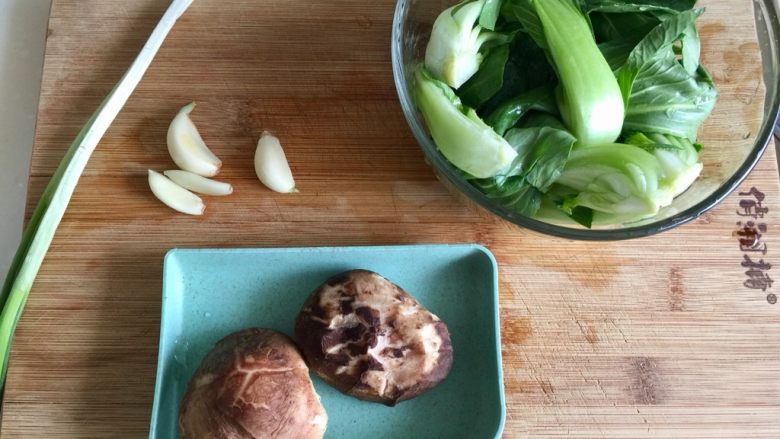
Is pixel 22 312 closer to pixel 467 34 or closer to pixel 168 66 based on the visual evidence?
pixel 168 66

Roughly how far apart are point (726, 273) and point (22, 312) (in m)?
1.17

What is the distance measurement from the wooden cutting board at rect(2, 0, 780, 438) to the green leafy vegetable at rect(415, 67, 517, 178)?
0.22 meters

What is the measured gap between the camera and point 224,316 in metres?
1.02

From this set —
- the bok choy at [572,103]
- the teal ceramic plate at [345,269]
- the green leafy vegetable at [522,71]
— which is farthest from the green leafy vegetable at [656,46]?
the teal ceramic plate at [345,269]

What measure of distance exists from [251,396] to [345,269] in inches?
9.8

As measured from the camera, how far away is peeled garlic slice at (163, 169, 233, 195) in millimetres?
1056

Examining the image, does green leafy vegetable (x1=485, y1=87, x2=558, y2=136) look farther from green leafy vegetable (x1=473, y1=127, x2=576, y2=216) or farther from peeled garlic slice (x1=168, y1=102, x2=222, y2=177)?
peeled garlic slice (x1=168, y1=102, x2=222, y2=177)

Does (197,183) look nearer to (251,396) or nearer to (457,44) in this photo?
(251,396)

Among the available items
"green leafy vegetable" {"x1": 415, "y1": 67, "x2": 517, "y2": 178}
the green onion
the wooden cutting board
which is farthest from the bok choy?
the green onion

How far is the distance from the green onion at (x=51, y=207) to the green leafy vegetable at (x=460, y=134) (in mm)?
512

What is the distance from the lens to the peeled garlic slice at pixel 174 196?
3.44 ft

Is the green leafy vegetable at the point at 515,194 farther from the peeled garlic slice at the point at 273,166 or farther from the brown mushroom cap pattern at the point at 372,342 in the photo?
the peeled garlic slice at the point at 273,166

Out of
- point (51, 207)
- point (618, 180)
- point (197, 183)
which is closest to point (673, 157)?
point (618, 180)

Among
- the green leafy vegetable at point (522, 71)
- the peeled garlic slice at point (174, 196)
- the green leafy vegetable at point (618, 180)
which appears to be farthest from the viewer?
the peeled garlic slice at point (174, 196)
